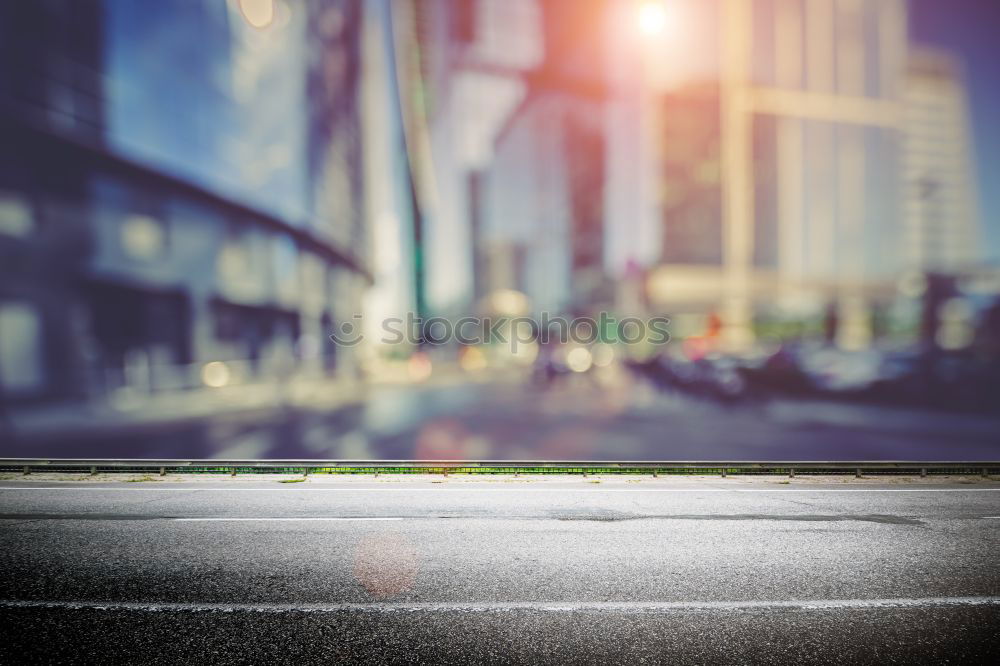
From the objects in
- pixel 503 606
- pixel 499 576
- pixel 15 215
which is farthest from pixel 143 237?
pixel 503 606

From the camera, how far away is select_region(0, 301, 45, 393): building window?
32.3 ft

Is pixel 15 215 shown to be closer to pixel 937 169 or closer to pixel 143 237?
pixel 143 237

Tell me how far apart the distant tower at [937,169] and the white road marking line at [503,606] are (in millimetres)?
7592

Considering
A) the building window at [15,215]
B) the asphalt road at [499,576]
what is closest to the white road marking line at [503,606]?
the asphalt road at [499,576]

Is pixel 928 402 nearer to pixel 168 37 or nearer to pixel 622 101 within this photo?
pixel 622 101

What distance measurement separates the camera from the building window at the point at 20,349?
9852mm

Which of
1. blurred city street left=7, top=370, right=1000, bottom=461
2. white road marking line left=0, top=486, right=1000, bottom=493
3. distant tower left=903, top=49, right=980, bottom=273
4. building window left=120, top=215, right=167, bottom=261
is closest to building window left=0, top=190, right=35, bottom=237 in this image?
building window left=120, top=215, right=167, bottom=261

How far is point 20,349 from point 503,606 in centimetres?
1231

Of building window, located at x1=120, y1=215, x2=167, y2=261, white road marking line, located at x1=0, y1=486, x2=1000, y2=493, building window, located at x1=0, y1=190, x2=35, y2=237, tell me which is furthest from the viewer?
building window, located at x1=120, y1=215, x2=167, y2=261

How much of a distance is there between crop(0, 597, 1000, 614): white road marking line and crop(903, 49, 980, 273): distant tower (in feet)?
24.9

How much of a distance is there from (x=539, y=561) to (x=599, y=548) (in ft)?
2.67

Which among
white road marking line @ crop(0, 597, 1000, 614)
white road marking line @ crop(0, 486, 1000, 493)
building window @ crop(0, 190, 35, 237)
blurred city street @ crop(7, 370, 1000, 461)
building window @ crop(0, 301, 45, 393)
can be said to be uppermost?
building window @ crop(0, 190, 35, 237)

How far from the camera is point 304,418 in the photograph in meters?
11.0

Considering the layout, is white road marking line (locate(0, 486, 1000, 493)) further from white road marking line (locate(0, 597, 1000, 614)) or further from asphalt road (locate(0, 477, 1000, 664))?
white road marking line (locate(0, 597, 1000, 614))
